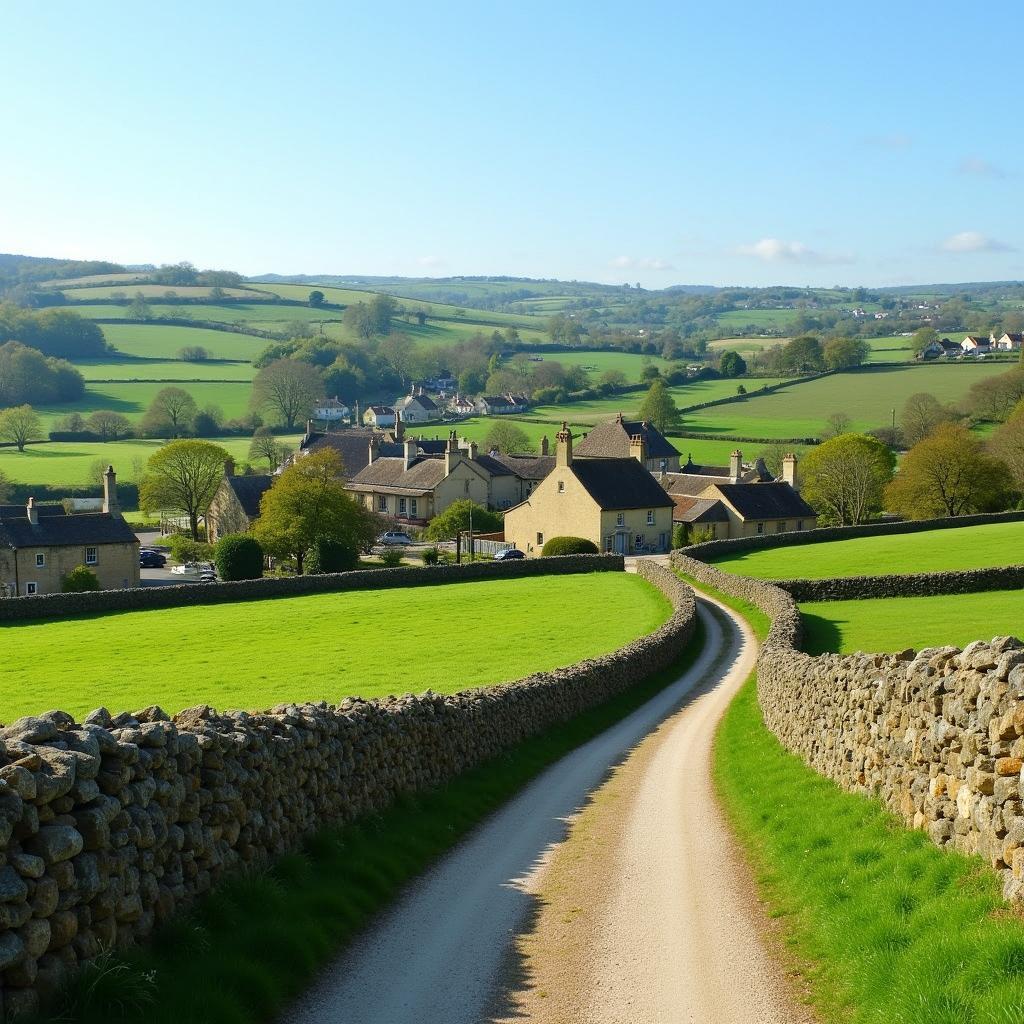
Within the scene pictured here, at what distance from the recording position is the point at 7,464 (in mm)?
118875

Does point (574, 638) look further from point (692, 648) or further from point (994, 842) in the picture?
point (994, 842)

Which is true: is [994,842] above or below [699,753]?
above

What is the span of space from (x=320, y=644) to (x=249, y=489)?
5486 centimetres

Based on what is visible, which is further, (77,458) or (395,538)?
(77,458)

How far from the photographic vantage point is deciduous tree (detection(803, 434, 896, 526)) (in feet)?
304

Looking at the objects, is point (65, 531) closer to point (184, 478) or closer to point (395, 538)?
point (184, 478)

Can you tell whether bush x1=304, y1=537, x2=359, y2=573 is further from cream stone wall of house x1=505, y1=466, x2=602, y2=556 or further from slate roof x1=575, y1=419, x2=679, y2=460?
slate roof x1=575, y1=419, x2=679, y2=460

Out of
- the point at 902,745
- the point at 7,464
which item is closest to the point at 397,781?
the point at 902,745

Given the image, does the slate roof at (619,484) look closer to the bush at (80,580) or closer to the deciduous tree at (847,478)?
the deciduous tree at (847,478)

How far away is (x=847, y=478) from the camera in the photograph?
305 feet

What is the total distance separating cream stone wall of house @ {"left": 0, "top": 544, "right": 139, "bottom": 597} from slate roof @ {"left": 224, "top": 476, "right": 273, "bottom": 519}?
17.9 m

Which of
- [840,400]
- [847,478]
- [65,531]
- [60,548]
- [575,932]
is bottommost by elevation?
[575,932]

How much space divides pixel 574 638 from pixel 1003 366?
440 ft

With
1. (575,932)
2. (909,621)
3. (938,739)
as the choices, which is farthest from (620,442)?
(575,932)
